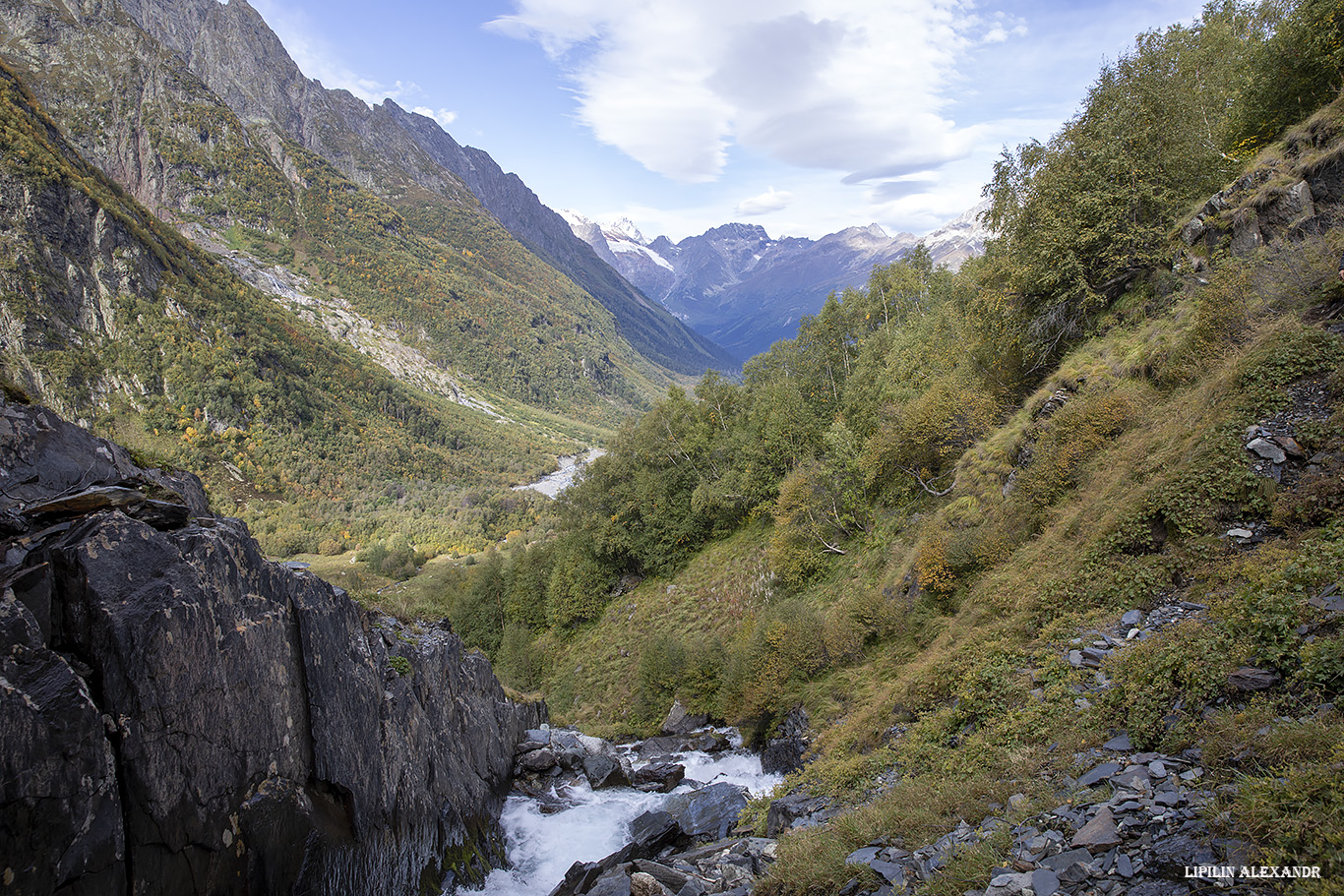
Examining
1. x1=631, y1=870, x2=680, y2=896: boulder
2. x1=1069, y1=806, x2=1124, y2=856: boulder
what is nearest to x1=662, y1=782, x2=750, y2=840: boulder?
x1=631, y1=870, x2=680, y2=896: boulder

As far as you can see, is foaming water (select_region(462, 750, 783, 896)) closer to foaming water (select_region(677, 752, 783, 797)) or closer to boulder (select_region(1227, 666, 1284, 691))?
foaming water (select_region(677, 752, 783, 797))

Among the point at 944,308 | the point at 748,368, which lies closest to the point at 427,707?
the point at 944,308

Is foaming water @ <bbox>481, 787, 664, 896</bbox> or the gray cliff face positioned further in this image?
foaming water @ <bbox>481, 787, 664, 896</bbox>

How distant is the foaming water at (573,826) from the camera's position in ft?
57.3

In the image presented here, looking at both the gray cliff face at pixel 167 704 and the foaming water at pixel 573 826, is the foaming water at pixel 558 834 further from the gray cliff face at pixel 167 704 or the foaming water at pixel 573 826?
the gray cliff face at pixel 167 704

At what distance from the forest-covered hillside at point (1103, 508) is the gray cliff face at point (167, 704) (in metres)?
9.58

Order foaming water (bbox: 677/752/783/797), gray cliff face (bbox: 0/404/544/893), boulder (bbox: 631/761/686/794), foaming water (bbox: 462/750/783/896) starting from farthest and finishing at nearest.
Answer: boulder (bbox: 631/761/686/794) < foaming water (bbox: 677/752/783/797) < foaming water (bbox: 462/750/783/896) < gray cliff face (bbox: 0/404/544/893)

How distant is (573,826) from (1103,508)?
66.2 ft

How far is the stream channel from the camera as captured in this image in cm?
1755

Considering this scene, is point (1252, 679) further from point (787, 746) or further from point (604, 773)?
point (604, 773)

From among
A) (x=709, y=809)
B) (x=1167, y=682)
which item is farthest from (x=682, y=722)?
(x=1167, y=682)

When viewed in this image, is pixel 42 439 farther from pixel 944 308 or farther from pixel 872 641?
pixel 944 308

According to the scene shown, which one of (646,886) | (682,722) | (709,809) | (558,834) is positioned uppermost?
(646,886)

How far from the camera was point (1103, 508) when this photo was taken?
13203 mm
